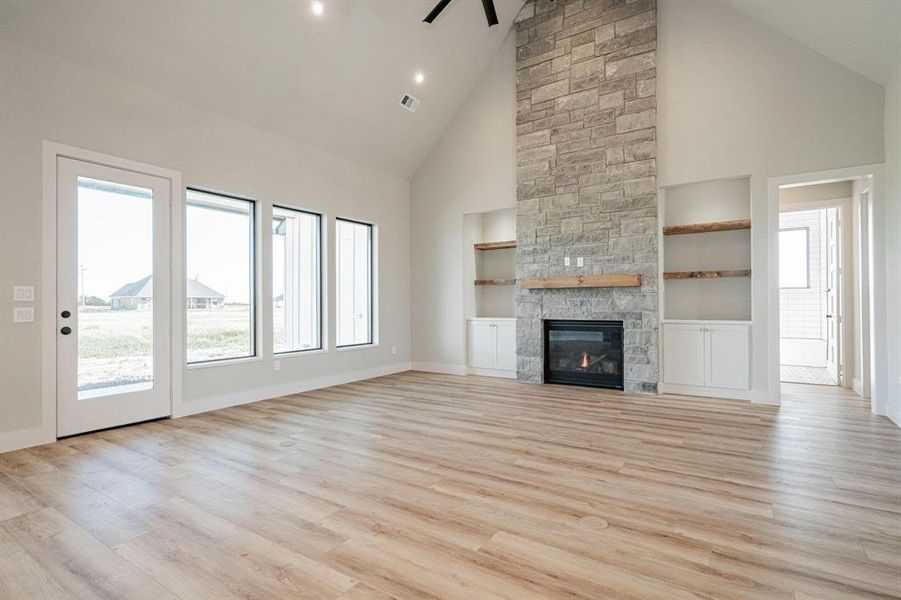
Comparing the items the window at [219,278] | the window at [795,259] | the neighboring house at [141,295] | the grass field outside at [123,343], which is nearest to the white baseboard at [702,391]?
the window at [795,259]

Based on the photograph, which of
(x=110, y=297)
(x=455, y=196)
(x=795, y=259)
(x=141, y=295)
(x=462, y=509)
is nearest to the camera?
(x=462, y=509)

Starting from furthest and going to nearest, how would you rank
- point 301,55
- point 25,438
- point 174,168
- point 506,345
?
point 506,345, point 301,55, point 174,168, point 25,438

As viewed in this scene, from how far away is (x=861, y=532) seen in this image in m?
2.29

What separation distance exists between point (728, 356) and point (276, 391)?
5.36 metres

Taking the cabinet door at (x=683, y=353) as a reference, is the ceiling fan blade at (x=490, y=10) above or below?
above

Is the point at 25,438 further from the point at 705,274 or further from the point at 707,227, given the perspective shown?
the point at 707,227

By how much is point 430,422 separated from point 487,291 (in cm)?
346

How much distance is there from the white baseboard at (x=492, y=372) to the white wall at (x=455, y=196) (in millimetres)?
162

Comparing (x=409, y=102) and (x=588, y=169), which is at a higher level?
A: (x=409, y=102)

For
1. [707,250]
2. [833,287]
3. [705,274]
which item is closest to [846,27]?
[707,250]

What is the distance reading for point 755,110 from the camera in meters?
5.22

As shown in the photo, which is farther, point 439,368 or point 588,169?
point 439,368

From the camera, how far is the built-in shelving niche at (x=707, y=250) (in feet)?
18.4

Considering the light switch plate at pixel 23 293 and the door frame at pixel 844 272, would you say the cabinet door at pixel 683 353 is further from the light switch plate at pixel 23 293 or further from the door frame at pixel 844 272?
the light switch plate at pixel 23 293
